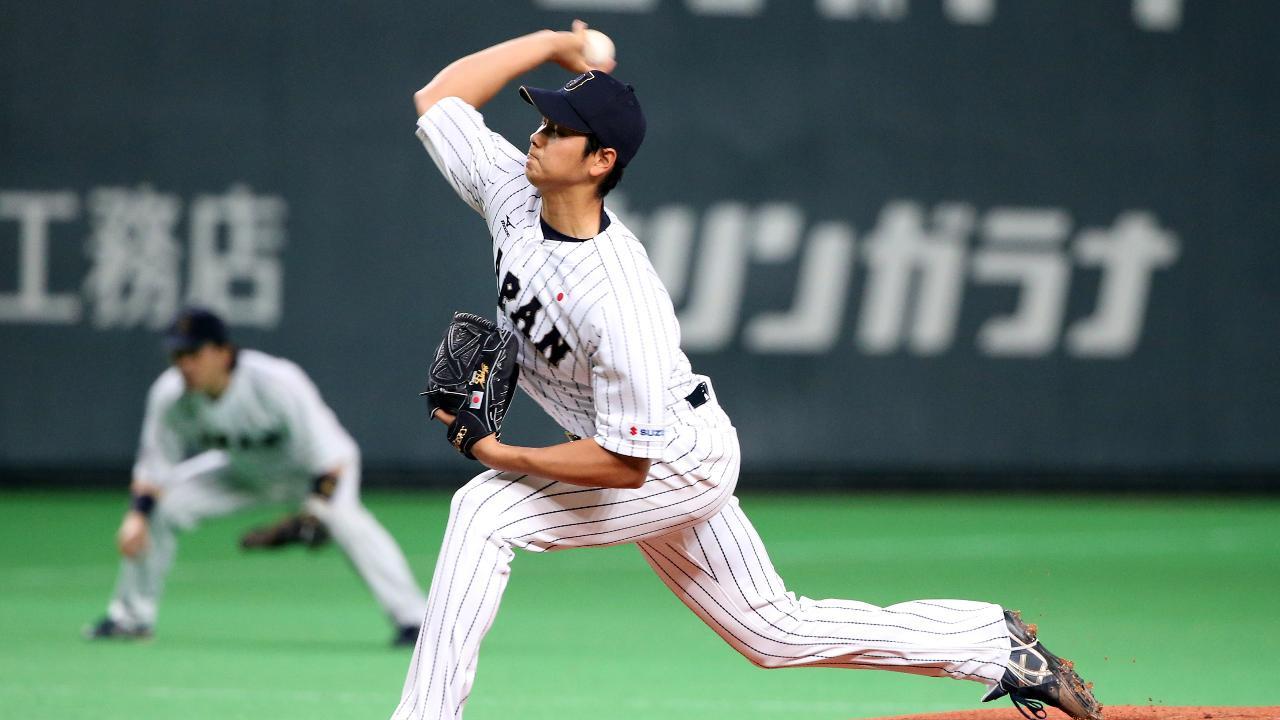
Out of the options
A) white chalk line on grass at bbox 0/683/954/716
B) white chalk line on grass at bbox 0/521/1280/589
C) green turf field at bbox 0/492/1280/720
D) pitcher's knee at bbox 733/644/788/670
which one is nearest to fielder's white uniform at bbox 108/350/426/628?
green turf field at bbox 0/492/1280/720

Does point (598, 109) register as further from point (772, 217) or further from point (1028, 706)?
point (772, 217)

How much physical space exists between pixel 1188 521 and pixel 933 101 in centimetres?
369

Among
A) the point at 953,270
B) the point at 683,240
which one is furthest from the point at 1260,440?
the point at 683,240

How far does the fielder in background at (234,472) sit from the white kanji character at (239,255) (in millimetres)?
4407

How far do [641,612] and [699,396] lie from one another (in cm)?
441

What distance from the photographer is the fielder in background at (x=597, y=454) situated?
455cm

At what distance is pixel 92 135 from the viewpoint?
43.1 feet

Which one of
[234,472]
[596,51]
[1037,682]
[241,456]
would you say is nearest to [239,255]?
[234,472]

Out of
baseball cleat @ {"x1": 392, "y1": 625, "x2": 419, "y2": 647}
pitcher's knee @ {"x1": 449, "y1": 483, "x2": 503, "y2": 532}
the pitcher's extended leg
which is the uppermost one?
pitcher's knee @ {"x1": 449, "y1": 483, "x2": 503, "y2": 532}

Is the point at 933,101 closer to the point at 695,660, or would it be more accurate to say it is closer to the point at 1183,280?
the point at 1183,280

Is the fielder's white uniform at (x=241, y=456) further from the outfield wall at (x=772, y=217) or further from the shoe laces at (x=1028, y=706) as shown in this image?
the outfield wall at (x=772, y=217)

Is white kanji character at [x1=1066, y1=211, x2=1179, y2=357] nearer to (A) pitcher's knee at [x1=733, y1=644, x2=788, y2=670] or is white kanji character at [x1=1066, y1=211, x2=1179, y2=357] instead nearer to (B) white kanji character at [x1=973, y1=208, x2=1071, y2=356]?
(B) white kanji character at [x1=973, y1=208, x2=1071, y2=356]

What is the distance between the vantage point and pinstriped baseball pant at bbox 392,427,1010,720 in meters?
4.53

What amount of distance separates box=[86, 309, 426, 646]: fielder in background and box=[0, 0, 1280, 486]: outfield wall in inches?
182
